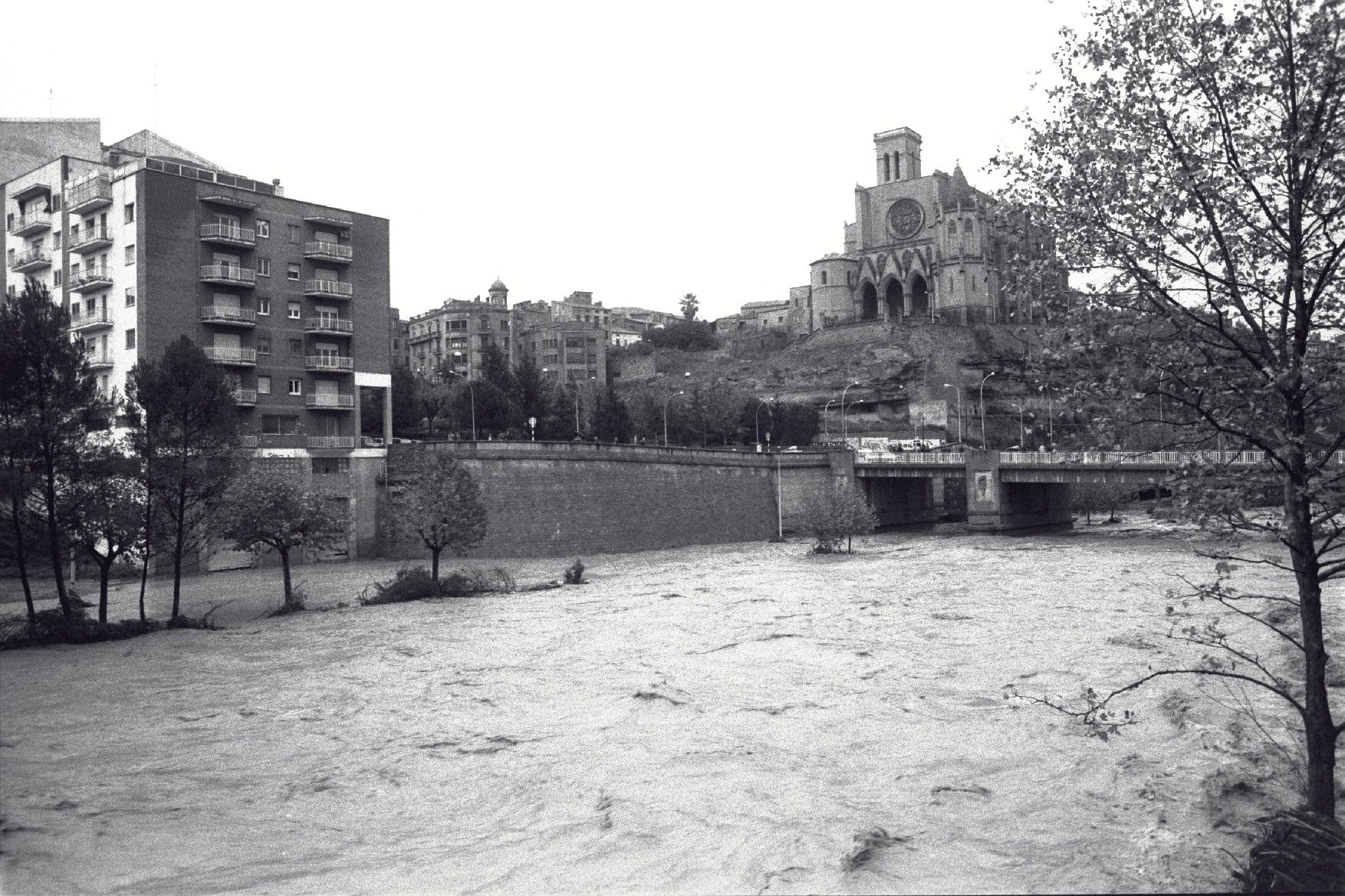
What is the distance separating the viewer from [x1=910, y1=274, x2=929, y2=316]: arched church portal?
127 meters

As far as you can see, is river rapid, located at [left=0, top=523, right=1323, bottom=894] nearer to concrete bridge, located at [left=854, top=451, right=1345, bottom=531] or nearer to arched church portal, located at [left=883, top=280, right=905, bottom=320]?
concrete bridge, located at [left=854, top=451, right=1345, bottom=531]

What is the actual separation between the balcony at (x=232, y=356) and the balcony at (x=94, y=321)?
5.47m

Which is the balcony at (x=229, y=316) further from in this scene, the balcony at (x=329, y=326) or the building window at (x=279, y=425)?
the building window at (x=279, y=425)

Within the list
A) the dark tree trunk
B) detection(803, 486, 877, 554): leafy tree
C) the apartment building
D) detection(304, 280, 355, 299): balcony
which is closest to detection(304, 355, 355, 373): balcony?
the apartment building

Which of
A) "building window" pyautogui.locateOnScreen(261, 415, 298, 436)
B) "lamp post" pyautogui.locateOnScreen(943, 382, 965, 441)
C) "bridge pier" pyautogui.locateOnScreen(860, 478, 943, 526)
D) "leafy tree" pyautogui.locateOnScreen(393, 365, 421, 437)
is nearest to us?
"building window" pyautogui.locateOnScreen(261, 415, 298, 436)

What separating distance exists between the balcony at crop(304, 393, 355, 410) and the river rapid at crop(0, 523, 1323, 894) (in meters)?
30.2

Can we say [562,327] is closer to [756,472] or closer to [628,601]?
[756,472]

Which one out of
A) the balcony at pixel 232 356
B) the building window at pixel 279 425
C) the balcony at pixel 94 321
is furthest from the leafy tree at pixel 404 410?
the balcony at pixel 94 321

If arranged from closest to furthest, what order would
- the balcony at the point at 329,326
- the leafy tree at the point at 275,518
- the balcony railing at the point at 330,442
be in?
the leafy tree at the point at 275,518 → the balcony railing at the point at 330,442 → the balcony at the point at 329,326

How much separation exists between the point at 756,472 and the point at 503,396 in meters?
→ 21.6

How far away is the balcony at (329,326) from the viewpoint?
6041 centimetres

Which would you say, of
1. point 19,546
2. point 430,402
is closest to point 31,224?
point 430,402

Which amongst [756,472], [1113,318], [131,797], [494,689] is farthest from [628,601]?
[756,472]

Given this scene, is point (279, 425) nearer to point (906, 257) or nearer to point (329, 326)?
point (329, 326)
